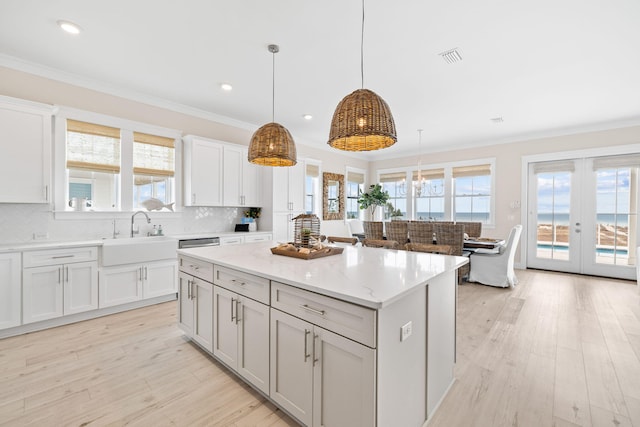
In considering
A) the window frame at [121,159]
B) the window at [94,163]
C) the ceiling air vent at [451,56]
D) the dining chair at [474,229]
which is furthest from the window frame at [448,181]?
the window at [94,163]

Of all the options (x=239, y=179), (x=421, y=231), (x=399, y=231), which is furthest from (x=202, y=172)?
(x=421, y=231)

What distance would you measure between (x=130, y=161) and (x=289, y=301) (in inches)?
140

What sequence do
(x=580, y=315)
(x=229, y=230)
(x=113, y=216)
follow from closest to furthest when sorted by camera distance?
(x=580, y=315) < (x=113, y=216) < (x=229, y=230)

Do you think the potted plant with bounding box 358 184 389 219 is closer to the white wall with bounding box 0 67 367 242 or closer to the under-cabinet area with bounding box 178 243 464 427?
the white wall with bounding box 0 67 367 242

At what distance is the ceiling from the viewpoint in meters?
2.27

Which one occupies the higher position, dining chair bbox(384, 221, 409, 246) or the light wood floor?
dining chair bbox(384, 221, 409, 246)

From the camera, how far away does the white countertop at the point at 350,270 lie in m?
1.33

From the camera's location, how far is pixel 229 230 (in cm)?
507

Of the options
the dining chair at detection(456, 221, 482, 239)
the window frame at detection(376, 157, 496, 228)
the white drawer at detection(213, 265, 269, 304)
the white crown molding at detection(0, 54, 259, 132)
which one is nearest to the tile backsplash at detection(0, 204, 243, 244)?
the white crown molding at detection(0, 54, 259, 132)

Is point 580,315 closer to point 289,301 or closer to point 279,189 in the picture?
point 289,301

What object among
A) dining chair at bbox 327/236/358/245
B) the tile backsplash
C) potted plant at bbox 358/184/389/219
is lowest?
dining chair at bbox 327/236/358/245

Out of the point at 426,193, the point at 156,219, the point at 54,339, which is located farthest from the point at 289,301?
the point at 426,193

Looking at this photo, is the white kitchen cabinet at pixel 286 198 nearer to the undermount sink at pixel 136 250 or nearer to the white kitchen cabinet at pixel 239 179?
the white kitchen cabinet at pixel 239 179

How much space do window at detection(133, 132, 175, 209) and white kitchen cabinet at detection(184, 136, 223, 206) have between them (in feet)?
0.77
